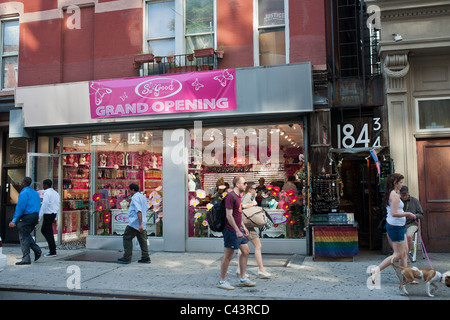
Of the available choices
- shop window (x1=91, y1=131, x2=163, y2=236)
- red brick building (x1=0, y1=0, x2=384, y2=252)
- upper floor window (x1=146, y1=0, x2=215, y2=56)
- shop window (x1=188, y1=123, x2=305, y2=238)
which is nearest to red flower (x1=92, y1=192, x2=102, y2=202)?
shop window (x1=91, y1=131, x2=163, y2=236)

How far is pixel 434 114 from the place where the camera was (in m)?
10.1

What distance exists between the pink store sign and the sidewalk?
12.0 ft

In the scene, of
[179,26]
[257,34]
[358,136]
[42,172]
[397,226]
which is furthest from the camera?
[42,172]

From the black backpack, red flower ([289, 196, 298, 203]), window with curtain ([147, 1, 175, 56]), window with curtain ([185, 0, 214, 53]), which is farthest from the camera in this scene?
window with curtain ([147, 1, 175, 56])

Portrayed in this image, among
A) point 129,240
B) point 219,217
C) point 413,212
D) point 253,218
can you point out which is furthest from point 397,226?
point 129,240

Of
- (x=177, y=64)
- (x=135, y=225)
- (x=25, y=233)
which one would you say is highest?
(x=177, y=64)

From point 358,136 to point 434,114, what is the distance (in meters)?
1.77

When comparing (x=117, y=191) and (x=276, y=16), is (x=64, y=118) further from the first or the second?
(x=276, y=16)

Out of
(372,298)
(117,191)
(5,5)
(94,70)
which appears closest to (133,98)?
(94,70)

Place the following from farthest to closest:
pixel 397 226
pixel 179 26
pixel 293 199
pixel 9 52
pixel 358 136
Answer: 1. pixel 9 52
2. pixel 179 26
3. pixel 358 136
4. pixel 293 199
5. pixel 397 226

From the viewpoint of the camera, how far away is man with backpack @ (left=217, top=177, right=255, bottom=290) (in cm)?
690

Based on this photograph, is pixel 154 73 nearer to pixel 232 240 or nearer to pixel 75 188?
pixel 75 188

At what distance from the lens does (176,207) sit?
11016 millimetres

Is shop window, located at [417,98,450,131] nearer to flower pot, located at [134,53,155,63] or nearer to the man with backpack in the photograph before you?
the man with backpack
